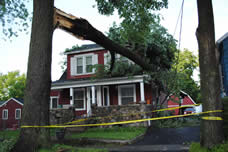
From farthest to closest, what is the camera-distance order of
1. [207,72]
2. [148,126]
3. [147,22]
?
[148,126]
[147,22]
[207,72]

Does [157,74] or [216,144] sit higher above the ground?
[157,74]

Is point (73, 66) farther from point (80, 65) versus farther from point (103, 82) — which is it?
point (103, 82)

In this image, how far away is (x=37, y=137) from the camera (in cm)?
583

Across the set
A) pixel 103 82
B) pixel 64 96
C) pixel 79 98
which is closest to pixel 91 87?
pixel 79 98

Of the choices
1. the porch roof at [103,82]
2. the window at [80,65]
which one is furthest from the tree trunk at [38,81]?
the window at [80,65]

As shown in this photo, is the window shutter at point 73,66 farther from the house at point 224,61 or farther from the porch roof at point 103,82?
the house at point 224,61

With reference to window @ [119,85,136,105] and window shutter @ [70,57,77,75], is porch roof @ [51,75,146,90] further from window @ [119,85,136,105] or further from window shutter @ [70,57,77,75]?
window shutter @ [70,57,77,75]

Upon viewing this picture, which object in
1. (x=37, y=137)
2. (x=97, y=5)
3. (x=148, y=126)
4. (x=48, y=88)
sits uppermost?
(x=97, y=5)

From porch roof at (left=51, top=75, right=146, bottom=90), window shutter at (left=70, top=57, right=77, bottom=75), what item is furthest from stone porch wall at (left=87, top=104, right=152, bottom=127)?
window shutter at (left=70, top=57, right=77, bottom=75)

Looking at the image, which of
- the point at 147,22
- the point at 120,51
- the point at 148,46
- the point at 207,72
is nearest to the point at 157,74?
the point at 148,46

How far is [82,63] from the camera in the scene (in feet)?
59.9

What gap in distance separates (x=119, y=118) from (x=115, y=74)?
3558mm

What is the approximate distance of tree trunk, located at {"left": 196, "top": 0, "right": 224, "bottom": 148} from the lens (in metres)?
4.76

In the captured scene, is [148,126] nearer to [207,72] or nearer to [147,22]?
[147,22]
